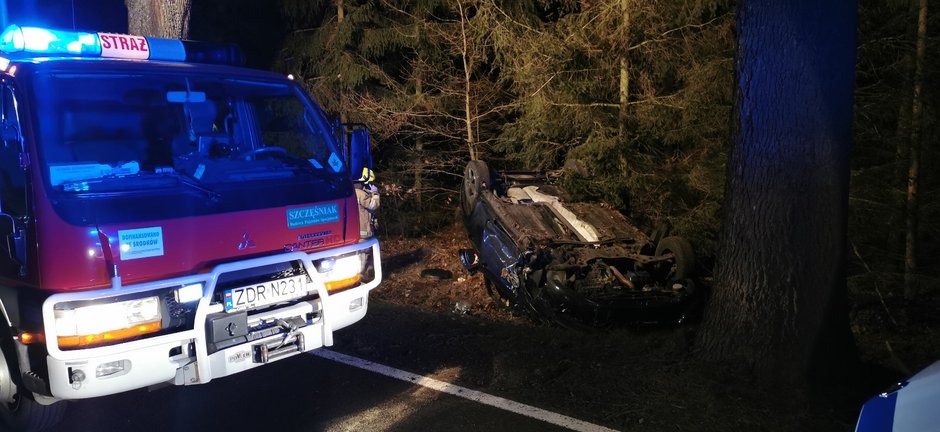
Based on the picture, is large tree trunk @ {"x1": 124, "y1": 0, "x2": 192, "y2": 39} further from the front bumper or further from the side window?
the front bumper

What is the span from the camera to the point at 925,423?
2568 mm

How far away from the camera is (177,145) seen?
5031 mm

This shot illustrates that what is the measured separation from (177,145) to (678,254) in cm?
471

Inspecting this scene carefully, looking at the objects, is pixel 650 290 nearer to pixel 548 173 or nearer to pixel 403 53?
pixel 548 173

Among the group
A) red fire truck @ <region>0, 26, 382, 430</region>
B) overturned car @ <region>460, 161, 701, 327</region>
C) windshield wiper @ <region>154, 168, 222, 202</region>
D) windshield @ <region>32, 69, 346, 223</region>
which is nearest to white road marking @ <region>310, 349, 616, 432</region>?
red fire truck @ <region>0, 26, 382, 430</region>

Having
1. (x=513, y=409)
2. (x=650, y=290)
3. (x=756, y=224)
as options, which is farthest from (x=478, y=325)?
(x=756, y=224)

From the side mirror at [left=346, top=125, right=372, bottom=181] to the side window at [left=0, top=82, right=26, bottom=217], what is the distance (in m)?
2.31

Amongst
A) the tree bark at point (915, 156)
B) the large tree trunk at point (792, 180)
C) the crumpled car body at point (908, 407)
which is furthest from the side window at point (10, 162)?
the tree bark at point (915, 156)

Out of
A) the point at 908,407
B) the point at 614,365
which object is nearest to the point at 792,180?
the point at 614,365

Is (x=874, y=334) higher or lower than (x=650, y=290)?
lower

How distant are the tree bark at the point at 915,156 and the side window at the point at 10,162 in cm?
825

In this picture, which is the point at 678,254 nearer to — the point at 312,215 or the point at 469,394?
the point at 469,394

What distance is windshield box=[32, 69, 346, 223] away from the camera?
13.8 feet

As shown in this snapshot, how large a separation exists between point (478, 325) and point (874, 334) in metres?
3.89
